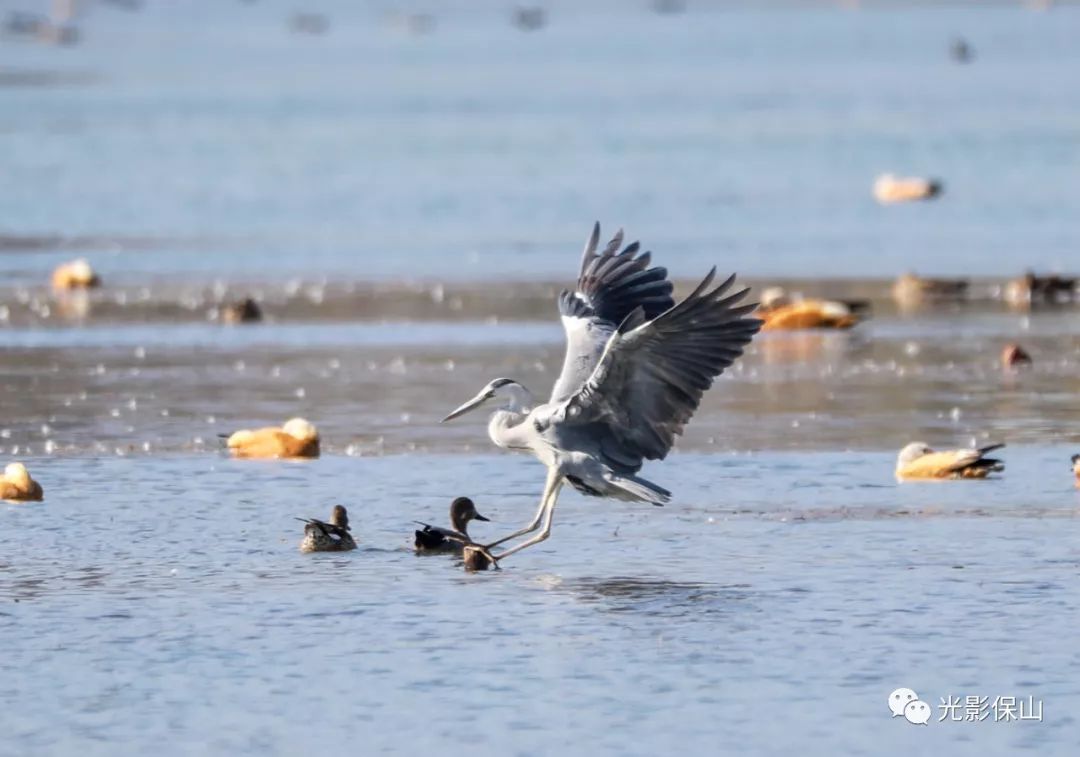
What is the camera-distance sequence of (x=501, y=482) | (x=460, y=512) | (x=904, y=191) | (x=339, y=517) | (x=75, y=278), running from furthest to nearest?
(x=904, y=191) → (x=75, y=278) → (x=501, y=482) → (x=460, y=512) → (x=339, y=517)

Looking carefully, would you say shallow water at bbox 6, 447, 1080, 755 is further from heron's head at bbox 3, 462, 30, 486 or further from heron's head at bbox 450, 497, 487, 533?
heron's head at bbox 450, 497, 487, 533

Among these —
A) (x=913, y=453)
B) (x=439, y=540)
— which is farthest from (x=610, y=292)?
(x=913, y=453)

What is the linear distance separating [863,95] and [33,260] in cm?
4313

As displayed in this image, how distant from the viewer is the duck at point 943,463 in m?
14.1

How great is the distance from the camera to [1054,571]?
1142 centimetres

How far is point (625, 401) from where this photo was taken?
1194 cm

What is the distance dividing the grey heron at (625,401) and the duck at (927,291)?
12.5 m

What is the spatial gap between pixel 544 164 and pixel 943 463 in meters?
32.2

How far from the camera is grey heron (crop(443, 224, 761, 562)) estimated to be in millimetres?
11727

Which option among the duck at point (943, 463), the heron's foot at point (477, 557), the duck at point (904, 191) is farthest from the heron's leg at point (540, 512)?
the duck at point (904, 191)

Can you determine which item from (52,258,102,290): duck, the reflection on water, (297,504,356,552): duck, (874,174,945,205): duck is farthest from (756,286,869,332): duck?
(874,174,945,205): duck

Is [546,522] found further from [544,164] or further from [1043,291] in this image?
[544,164]

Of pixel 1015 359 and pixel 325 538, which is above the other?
pixel 1015 359

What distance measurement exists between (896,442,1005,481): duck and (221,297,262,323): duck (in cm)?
1043
